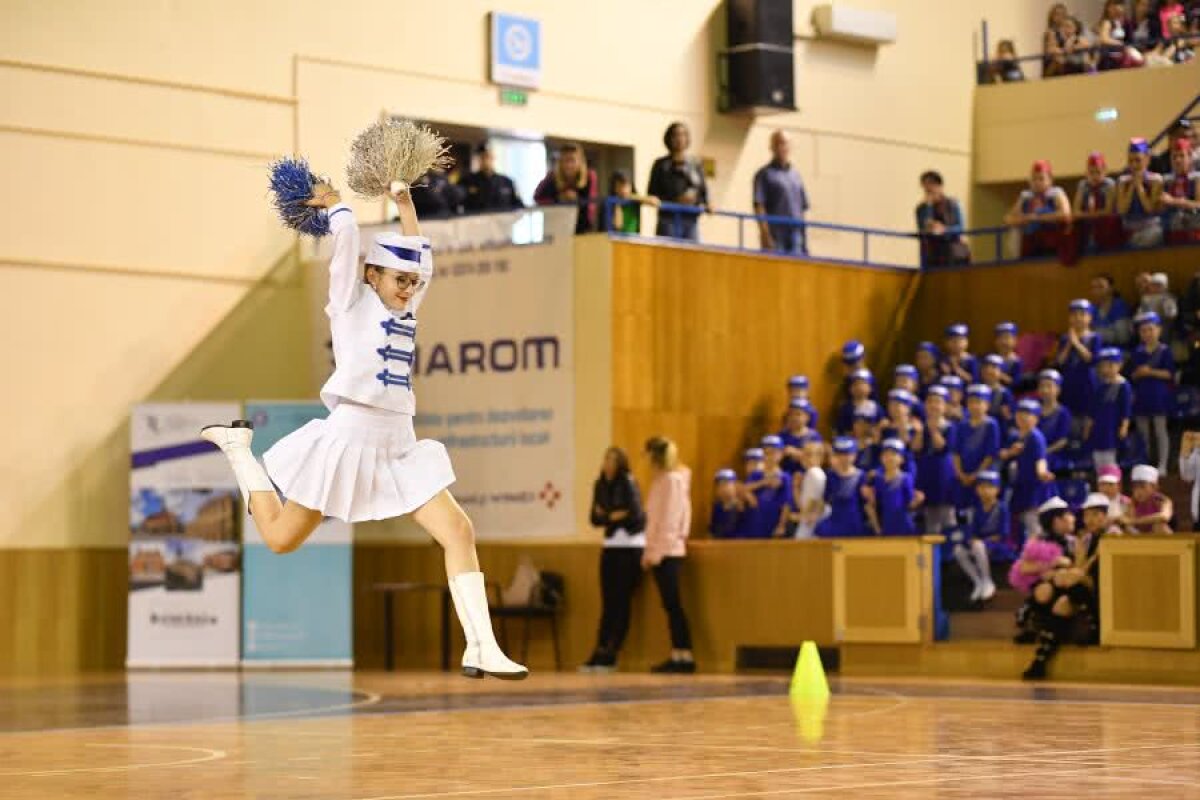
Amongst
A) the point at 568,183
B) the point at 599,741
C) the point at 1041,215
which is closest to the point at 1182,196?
the point at 1041,215

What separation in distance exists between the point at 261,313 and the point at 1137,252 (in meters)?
8.48

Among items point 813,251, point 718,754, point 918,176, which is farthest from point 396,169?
point 918,176

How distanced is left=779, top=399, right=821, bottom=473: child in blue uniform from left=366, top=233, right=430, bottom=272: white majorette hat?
428 inches

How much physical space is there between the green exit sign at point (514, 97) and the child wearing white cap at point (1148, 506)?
9.26 metres

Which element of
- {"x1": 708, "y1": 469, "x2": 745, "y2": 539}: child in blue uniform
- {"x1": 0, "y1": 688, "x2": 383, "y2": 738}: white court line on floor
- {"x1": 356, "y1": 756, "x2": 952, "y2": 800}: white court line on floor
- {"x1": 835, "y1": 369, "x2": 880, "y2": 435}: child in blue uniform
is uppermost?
{"x1": 835, "y1": 369, "x2": 880, "y2": 435}: child in blue uniform

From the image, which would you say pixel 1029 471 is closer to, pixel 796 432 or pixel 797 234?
pixel 796 432

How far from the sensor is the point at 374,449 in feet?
30.4

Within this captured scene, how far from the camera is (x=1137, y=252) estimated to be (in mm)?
21406

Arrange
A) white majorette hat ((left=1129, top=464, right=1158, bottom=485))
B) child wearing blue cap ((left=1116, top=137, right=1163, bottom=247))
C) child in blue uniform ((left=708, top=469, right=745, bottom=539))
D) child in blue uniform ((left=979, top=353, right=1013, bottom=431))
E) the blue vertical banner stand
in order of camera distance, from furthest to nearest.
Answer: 1. child wearing blue cap ((left=1116, top=137, right=1163, bottom=247))
2. the blue vertical banner stand
3. child in blue uniform ((left=979, top=353, right=1013, bottom=431))
4. child in blue uniform ((left=708, top=469, right=745, bottom=539))
5. white majorette hat ((left=1129, top=464, right=1158, bottom=485))

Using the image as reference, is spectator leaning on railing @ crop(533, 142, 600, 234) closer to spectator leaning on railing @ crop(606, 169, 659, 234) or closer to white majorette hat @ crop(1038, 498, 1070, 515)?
spectator leaning on railing @ crop(606, 169, 659, 234)

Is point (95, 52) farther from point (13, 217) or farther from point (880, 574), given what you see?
point (880, 574)

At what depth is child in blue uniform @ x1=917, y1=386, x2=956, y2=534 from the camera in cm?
1928

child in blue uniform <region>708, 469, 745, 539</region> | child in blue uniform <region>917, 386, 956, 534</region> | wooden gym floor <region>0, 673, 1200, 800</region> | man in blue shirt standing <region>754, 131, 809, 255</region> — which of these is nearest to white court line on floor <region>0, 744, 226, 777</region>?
wooden gym floor <region>0, 673, 1200, 800</region>

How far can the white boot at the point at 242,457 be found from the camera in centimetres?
952
